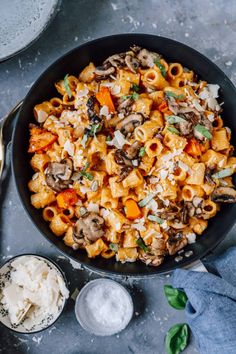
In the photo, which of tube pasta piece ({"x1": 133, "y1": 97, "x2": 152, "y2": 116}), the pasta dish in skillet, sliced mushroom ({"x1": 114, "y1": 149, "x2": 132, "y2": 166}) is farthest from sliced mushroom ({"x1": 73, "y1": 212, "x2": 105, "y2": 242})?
tube pasta piece ({"x1": 133, "y1": 97, "x2": 152, "y2": 116})

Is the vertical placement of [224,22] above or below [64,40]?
above

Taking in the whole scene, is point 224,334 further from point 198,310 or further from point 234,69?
point 234,69

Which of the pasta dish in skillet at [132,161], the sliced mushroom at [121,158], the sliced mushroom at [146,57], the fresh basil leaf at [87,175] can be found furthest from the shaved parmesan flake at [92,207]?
the sliced mushroom at [146,57]

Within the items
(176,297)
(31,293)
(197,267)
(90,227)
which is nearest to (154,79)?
(90,227)

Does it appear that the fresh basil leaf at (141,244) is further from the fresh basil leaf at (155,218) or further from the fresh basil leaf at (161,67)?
the fresh basil leaf at (161,67)

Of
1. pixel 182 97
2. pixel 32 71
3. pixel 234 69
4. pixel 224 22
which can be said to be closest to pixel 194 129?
pixel 182 97

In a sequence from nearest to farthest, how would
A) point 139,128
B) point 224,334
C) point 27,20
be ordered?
point 139,128 → point 224,334 → point 27,20

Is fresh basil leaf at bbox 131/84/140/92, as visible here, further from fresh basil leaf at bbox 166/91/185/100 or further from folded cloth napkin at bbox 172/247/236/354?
folded cloth napkin at bbox 172/247/236/354
